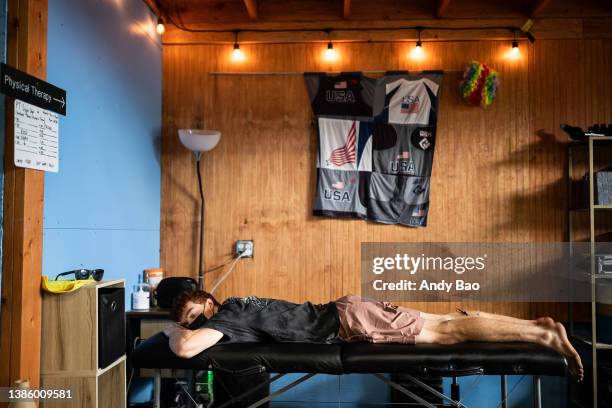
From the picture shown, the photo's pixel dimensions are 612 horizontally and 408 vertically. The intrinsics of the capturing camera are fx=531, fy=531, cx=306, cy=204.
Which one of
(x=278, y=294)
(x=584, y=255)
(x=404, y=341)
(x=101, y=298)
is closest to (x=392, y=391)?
(x=278, y=294)

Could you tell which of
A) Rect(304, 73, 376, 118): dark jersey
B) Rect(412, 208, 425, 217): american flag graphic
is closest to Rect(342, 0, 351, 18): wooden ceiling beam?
Rect(304, 73, 376, 118): dark jersey

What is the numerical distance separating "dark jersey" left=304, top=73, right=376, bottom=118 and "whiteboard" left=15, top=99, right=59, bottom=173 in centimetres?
219

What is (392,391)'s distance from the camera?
381cm

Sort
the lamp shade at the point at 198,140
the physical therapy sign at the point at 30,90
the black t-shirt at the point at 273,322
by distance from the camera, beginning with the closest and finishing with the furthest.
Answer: the physical therapy sign at the point at 30,90
the black t-shirt at the point at 273,322
the lamp shade at the point at 198,140

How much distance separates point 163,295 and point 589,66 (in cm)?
357

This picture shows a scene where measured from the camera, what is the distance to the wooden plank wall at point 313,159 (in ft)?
13.2

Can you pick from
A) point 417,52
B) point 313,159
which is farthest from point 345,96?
point 417,52

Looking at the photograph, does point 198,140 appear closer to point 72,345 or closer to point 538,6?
point 72,345

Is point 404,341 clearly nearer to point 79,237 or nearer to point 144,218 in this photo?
point 79,237

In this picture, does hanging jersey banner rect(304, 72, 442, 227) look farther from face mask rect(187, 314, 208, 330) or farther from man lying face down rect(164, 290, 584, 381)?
face mask rect(187, 314, 208, 330)

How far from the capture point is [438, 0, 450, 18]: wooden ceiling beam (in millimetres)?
3863

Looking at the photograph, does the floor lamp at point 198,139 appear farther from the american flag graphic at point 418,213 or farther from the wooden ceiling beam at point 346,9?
the american flag graphic at point 418,213

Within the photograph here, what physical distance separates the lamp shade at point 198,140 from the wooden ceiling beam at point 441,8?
6.19 ft

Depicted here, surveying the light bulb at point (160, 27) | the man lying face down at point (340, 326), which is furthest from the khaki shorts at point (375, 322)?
the light bulb at point (160, 27)
